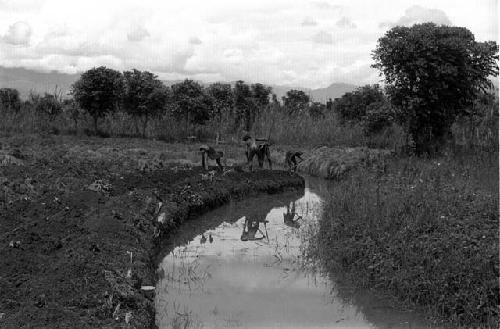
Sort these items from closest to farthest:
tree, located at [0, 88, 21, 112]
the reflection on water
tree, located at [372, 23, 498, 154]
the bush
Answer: the reflection on water, tree, located at [372, 23, 498, 154], the bush, tree, located at [0, 88, 21, 112]

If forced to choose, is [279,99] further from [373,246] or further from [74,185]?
[373,246]

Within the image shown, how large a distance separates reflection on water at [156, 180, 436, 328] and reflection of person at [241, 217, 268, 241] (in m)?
0.02

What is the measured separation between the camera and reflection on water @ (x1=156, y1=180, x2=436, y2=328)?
6473 mm

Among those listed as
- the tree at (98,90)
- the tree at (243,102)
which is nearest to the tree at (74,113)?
the tree at (98,90)

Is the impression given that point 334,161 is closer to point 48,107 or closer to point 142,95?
point 142,95

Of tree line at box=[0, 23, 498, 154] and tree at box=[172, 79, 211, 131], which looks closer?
tree line at box=[0, 23, 498, 154]

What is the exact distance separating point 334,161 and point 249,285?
11.8 metres

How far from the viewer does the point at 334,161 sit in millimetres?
19016

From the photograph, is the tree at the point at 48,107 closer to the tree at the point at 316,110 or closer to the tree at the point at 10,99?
the tree at the point at 10,99

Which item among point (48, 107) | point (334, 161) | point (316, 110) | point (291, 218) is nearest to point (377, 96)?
point (316, 110)

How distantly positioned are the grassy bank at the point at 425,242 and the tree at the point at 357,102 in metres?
19.0

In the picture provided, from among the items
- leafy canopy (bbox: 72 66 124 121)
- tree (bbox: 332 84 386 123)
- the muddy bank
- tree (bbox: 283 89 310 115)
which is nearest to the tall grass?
tree (bbox: 332 84 386 123)

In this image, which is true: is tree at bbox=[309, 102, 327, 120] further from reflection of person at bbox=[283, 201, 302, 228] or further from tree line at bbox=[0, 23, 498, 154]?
reflection of person at bbox=[283, 201, 302, 228]

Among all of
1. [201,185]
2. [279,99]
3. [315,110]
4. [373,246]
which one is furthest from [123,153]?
[279,99]
